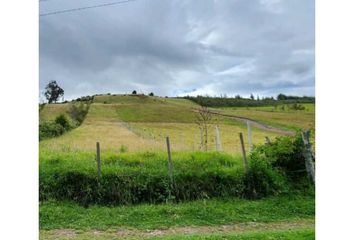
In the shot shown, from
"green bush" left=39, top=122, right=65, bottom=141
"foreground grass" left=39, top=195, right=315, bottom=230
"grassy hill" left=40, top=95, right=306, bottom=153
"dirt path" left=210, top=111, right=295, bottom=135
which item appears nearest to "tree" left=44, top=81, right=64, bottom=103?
"foreground grass" left=39, top=195, right=315, bottom=230

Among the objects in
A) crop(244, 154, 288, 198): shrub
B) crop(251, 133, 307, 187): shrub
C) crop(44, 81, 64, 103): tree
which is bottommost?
crop(244, 154, 288, 198): shrub

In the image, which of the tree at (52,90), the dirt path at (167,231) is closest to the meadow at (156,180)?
the dirt path at (167,231)

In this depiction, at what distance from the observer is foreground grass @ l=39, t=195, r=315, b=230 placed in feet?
11.0

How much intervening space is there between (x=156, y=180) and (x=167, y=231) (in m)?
1.10

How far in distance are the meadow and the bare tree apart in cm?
6

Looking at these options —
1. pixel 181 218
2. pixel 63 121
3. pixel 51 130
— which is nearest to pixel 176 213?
pixel 181 218

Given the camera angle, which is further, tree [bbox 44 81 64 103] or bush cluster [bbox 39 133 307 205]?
bush cluster [bbox 39 133 307 205]

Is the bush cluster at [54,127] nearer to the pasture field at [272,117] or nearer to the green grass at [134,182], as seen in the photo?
the green grass at [134,182]

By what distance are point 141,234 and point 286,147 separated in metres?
2.14

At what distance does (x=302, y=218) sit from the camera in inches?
139

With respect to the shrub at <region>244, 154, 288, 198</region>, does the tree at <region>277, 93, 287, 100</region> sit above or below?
above

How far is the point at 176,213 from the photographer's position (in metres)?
3.60

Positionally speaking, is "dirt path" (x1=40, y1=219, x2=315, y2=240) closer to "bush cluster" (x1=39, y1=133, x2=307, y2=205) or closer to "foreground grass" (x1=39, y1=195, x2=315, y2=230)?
"foreground grass" (x1=39, y1=195, x2=315, y2=230)
